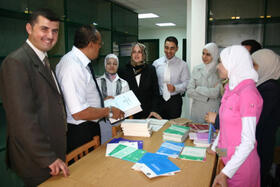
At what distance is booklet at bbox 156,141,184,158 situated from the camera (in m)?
1.68

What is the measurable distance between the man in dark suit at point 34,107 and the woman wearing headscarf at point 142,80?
1.53m

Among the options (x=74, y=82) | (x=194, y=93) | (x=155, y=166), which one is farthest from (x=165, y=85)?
(x=155, y=166)

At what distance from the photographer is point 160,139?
2.00 meters

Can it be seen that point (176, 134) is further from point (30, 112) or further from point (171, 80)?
point (171, 80)

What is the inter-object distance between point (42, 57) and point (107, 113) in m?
0.69

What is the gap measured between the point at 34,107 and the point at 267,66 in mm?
1801

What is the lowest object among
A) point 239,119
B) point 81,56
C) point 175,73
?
point 239,119

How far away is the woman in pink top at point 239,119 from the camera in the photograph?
1250 millimetres

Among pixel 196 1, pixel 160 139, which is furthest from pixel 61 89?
pixel 196 1

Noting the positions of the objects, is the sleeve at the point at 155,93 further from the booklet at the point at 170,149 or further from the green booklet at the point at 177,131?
the booklet at the point at 170,149

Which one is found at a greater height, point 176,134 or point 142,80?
point 142,80

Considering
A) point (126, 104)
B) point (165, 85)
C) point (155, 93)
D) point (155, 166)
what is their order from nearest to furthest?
point (155, 166) < point (126, 104) < point (155, 93) < point (165, 85)

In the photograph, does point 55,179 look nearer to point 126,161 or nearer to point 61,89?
point 126,161

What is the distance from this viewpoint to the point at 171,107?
10.8 feet
